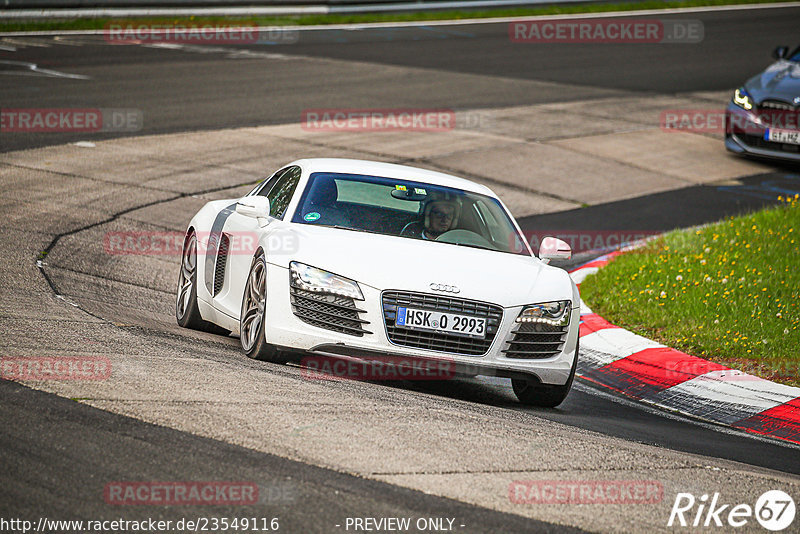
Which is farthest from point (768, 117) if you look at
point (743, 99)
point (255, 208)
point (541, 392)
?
point (255, 208)

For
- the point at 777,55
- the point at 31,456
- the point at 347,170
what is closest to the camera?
the point at 31,456

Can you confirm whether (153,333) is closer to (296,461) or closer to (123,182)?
(296,461)

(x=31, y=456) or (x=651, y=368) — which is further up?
(x=31, y=456)

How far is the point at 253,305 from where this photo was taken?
718 cm

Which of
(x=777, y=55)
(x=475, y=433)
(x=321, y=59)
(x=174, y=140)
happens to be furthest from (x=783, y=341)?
(x=321, y=59)

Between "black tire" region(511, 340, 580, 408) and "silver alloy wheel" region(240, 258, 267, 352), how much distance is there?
170 centimetres

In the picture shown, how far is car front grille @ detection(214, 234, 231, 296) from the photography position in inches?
316

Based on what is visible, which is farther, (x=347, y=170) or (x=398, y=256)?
(x=347, y=170)

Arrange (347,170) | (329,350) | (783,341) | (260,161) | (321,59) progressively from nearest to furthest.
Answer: (329,350)
(347,170)
(783,341)
(260,161)
(321,59)

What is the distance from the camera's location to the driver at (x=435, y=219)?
25.3 feet

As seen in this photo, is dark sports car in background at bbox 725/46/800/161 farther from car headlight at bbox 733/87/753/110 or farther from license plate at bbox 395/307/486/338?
license plate at bbox 395/307/486/338

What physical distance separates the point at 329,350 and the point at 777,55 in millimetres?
13891

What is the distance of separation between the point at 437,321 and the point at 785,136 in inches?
456

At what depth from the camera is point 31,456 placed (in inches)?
180
